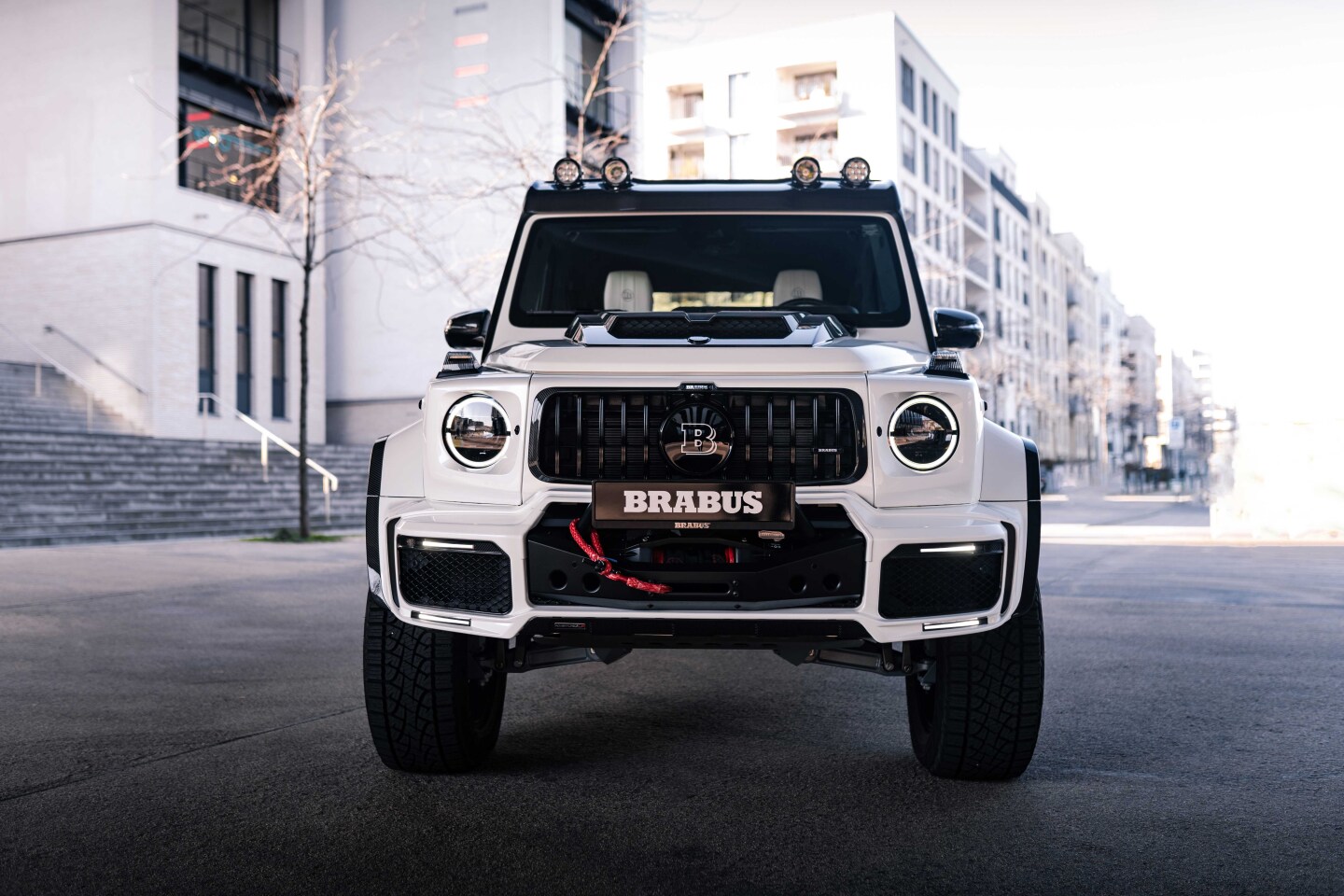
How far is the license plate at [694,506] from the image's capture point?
12.3 ft

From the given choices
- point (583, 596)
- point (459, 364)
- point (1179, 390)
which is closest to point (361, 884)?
point (583, 596)

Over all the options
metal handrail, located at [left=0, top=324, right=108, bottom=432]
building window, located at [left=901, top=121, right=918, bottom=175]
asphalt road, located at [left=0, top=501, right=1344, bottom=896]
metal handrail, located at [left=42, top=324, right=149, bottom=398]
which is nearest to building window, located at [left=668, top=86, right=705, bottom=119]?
building window, located at [left=901, top=121, right=918, bottom=175]

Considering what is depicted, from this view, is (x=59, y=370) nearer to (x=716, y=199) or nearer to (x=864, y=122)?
(x=716, y=199)

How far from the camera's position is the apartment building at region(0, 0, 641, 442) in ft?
94.3

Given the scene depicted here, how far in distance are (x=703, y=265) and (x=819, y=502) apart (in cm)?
193

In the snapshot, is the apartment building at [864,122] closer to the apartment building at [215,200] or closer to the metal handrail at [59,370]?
the apartment building at [215,200]

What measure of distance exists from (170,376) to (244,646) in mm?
23148

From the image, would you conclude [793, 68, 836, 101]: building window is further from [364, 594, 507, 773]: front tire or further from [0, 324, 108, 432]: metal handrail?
[364, 594, 507, 773]: front tire

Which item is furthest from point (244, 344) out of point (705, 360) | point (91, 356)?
point (705, 360)

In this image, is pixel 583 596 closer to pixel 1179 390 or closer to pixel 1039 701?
pixel 1039 701

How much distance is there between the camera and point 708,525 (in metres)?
3.77

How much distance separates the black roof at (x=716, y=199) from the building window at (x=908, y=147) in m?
49.2

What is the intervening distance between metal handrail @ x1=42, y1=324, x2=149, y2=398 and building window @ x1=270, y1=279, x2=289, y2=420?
16.0 ft

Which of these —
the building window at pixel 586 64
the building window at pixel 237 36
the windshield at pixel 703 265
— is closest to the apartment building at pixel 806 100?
the building window at pixel 586 64
